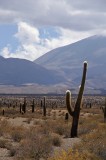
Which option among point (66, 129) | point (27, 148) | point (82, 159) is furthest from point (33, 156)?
point (66, 129)

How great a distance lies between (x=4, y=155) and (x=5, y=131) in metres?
7.88

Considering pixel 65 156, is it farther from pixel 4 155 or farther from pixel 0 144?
pixel 0 144

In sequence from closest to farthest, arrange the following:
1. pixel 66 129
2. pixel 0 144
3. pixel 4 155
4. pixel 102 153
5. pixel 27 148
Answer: pixel 102 153, pixel 27 148, pixel 4 155, pixel 0 144, pixel 66 129

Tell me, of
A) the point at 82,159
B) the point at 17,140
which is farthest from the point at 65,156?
the point at 17,140

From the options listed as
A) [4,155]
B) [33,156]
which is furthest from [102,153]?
[4,155]

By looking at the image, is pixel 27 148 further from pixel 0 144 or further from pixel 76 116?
pixel 76 116

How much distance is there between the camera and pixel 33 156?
16703 millimetres

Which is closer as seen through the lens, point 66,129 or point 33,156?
point 33,156

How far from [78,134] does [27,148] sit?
9.82m

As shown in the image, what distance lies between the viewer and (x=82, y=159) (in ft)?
43.9

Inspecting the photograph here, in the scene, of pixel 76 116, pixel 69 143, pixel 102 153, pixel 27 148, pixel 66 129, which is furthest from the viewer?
pixel 66 129

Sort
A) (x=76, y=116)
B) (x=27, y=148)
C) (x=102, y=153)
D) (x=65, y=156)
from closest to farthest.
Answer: (x=65, y=156), (x=102, y=153), (x=27, y=148), (x=76, y=116)

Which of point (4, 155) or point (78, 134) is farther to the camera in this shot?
point (78, 134)

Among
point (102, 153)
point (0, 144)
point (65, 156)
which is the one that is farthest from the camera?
point (0, 144)
